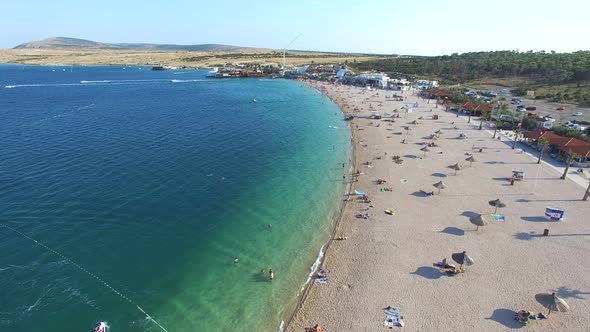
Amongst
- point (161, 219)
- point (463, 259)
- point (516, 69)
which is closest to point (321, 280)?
point (463, 259)

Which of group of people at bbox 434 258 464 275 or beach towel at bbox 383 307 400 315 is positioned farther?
group of people at bbox 434 258 464 275

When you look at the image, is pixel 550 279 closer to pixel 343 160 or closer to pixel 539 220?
pixel 539 220

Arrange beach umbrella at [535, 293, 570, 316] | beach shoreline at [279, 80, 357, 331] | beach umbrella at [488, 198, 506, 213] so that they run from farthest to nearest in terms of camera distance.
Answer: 1. beach umbrella at [488, 198, 506, 213]
2. beach shoreline at [279, 80, 357, 331]
3. beach umbrella at [535, 293, 570, 316]

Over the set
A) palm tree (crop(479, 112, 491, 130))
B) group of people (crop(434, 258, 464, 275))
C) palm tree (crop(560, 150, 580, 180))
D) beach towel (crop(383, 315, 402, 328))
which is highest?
palm tree (crop(479, 112, 491, 130))

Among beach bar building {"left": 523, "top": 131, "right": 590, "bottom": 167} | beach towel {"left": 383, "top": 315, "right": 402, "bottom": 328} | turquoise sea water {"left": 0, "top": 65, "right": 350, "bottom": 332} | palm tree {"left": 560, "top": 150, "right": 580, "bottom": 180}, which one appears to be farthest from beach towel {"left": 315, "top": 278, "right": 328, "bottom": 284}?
beach bar building {"left": 523, "top": 131, "right": 590, "bottom": 167}

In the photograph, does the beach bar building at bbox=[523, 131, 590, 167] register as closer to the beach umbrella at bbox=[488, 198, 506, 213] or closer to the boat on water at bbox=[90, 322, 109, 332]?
the beach umbrella at bbox=[488, 198, 506, 213]

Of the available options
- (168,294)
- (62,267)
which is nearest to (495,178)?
(168,294)

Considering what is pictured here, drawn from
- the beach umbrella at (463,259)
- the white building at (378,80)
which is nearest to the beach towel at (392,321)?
the beach umbrella at (463,259)

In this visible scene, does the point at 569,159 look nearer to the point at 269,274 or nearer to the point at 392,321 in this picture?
the point at 392,321
